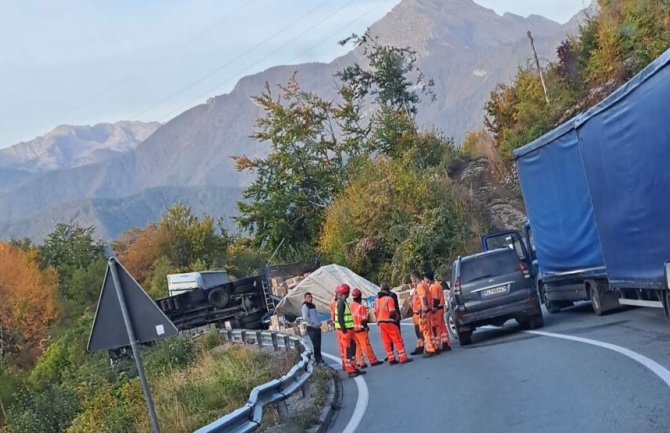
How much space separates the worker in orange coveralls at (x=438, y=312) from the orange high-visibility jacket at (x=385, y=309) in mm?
917

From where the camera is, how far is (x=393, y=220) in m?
52.1

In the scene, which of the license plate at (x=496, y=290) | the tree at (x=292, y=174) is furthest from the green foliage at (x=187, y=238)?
the license plate at (x=496, y=290)

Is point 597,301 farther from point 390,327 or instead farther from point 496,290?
point 390,327

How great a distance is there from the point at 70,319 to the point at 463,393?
71981 millimetres

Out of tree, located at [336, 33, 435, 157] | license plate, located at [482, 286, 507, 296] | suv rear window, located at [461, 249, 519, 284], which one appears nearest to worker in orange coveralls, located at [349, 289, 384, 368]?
suv rear window, located at [461, 249, 519, 284]

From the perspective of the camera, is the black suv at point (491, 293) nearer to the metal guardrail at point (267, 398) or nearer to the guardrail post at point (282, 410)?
the metal guardrail at point (267, 398)

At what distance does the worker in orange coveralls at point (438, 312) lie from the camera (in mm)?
19812

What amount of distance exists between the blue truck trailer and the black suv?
1.13 meters

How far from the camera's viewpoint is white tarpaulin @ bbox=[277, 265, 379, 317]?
46.2 meters

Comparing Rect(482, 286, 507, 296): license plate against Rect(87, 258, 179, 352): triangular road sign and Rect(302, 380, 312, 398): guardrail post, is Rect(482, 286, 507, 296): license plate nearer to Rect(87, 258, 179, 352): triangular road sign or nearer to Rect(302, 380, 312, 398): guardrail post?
Rect(302, 380, 312, 398): guardrail post

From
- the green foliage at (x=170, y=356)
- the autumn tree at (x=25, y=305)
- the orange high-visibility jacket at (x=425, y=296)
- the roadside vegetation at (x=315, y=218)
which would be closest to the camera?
the orange high-visibility jacket at (x=425, y=296)

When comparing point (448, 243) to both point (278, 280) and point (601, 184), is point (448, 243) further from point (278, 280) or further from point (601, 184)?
point (601, 184)

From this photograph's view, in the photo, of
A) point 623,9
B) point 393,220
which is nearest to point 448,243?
point 393,220

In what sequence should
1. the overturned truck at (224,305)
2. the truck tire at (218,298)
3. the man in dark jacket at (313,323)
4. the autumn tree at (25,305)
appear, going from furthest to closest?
the autumn tree at (25,305) < the truck tire at (218,298) < the overturned truck at (224,305) < the man in dark jacket at (313,323)
